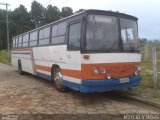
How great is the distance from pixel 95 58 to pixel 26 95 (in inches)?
130

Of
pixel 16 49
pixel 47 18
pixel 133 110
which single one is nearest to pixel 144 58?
pixel 16 49

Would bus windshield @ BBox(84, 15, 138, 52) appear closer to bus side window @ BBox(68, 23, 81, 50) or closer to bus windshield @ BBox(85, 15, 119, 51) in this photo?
bus windshield @ BBox(85, 15, 119, 51)

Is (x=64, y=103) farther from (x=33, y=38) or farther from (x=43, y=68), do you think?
(x=33, y=38)

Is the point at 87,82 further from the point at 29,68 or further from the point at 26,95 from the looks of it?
the point at 29,68

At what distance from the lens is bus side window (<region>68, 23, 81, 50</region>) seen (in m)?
10.2

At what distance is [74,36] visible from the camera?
10539mm

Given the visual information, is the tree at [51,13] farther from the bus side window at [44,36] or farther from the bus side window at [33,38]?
the bus side window at [44,36]

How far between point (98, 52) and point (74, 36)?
1.19 m

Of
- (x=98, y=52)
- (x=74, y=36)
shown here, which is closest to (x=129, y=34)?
(x=98, y=52)

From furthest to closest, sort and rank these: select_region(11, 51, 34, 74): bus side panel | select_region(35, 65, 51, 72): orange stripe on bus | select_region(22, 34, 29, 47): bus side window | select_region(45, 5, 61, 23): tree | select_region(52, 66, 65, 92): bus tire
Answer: select_region(45, 5, 61, 23): tree, select_region(22, 34, 29, 47): bus side window, select_region(11, 51, 34, 74): bus side panel, select_region(35, 65, 51, 72): orange stripe on bus, select_region(52, 66, 65, 92): bus tire

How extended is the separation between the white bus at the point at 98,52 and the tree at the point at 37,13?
2424 inches

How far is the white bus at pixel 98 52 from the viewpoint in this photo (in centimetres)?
972

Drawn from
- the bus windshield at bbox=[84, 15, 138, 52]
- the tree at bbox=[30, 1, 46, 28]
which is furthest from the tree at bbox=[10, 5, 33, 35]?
the bus windshield at bbox=[84, 15, 138, 52]

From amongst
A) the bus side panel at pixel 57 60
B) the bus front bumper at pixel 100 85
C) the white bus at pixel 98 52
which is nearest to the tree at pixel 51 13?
the bus side panel at pixel 57 60
